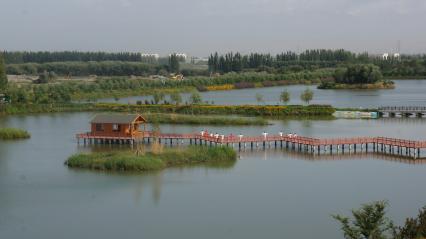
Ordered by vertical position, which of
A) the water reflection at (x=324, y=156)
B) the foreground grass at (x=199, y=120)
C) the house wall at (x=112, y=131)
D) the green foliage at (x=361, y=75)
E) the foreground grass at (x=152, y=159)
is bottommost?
the water reflection at (x=324, y=156)

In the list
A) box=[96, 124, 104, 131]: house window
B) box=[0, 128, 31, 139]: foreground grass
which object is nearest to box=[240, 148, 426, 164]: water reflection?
box=[96, 124, 104, 131]: house window

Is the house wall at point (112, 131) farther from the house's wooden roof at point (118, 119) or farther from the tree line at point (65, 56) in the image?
the tree line at point (65, 56)

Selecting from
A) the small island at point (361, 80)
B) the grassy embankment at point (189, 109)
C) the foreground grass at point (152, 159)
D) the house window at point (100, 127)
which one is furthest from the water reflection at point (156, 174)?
the small island at point (361, 80)

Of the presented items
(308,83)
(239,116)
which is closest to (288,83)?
(308,83)

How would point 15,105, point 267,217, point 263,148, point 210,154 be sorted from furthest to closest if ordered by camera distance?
1. point 15,105
2. point 263,148
3. point 210,154
4. point 267,217

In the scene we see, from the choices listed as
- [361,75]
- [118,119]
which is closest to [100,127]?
[118,119]

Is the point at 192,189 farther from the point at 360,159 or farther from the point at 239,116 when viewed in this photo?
the point at 239,116
